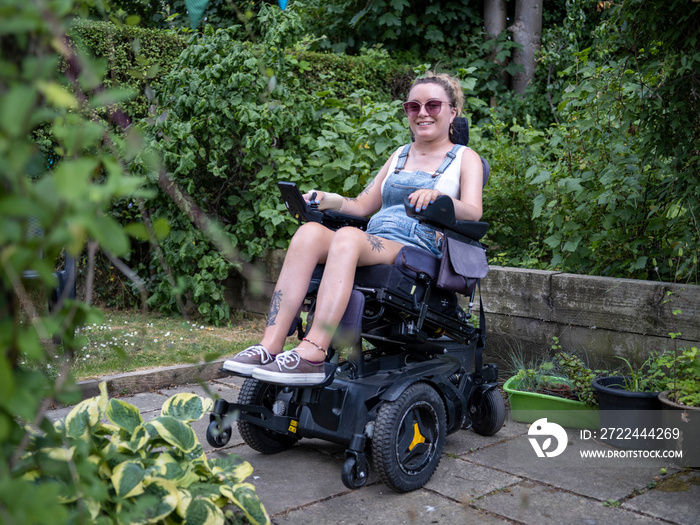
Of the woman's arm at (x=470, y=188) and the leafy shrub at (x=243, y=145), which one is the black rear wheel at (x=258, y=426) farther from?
the leafy shrub at (x=243, y=145)

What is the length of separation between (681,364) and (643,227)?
1.01 m

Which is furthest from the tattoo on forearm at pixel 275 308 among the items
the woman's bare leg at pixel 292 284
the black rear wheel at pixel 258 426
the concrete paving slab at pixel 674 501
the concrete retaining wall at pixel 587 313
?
the concrete retaining wall at pixel 587 313

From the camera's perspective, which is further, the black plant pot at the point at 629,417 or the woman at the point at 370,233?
the black plant pot at the point at 629,417

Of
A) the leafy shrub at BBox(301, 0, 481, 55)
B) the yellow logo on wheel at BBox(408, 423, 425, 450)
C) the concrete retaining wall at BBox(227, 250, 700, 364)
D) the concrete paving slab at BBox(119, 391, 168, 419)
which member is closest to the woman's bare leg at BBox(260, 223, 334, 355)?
the concrete retaining wall at BBox(227, 250, 700, 364)

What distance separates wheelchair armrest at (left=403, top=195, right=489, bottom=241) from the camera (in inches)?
93.6

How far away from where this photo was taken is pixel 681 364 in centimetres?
277

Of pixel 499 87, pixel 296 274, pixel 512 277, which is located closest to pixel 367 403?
pixel 296 274

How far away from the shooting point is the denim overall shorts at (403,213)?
272cm

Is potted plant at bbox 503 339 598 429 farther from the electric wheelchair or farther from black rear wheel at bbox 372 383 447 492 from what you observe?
black rear wheel at bbox 372 383 447 492

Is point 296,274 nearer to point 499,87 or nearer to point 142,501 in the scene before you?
point 142,501

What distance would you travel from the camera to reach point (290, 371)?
2199mm

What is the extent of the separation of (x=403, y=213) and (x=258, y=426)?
1.07 m

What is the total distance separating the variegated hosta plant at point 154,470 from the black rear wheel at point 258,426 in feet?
1.56

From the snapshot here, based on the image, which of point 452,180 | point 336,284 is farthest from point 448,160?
point 336,284
